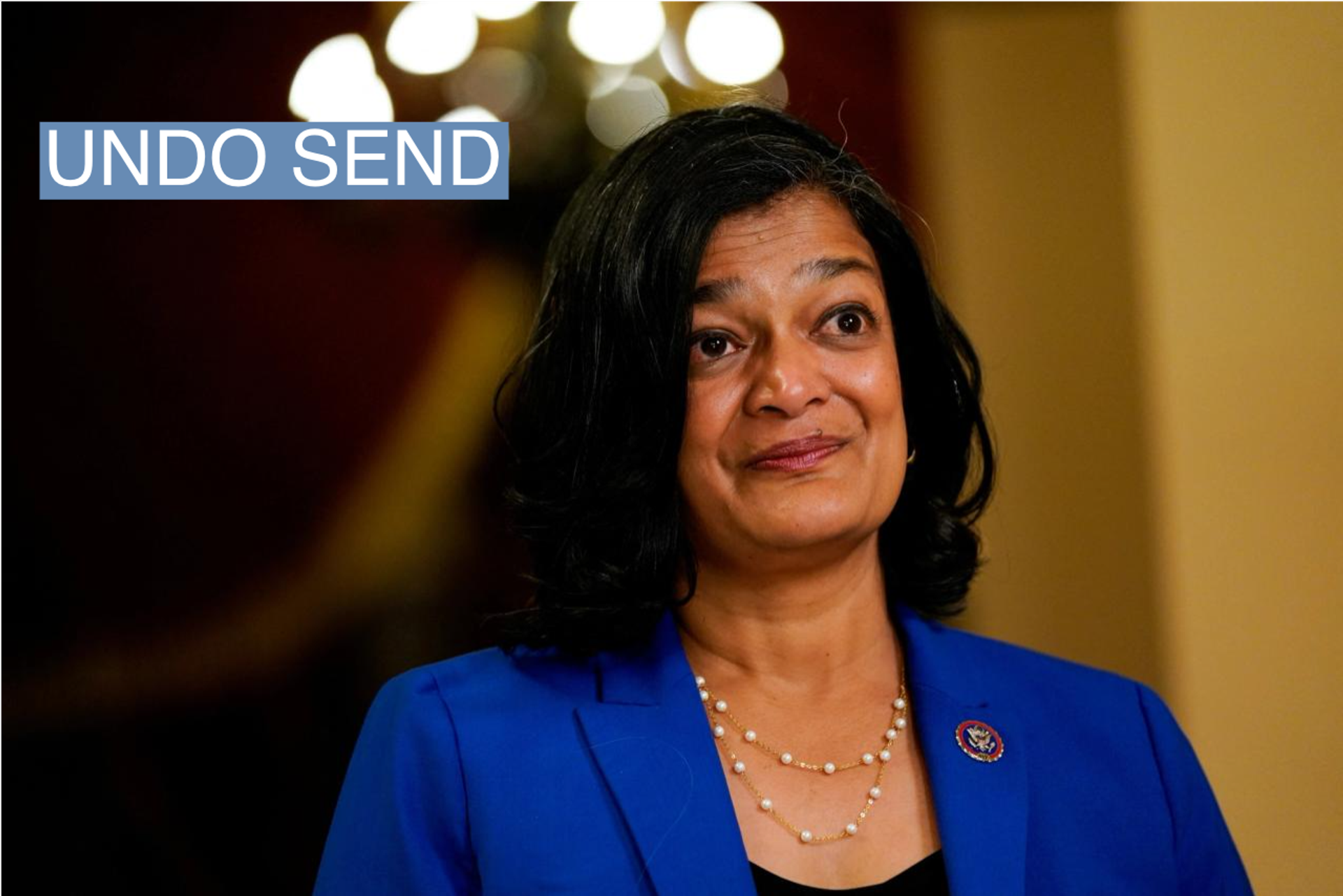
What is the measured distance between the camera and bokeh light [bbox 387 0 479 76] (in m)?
2.11

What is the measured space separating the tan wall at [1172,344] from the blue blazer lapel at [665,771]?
38.4 inches

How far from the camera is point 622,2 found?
7.14 ft

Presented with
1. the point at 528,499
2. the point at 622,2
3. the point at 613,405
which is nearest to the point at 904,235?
the point at 613,405

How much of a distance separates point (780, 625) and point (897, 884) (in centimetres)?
32

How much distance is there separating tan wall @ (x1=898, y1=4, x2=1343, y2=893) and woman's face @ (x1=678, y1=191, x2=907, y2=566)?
745mm

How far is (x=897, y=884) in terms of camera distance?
1502 millimetres

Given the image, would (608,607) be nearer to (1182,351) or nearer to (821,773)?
(821,773)

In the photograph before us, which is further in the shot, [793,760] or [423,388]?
[423,388]

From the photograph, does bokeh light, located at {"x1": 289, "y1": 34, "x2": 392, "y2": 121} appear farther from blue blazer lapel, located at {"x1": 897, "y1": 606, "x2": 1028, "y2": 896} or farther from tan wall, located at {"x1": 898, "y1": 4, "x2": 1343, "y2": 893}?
blue blazer lapel, located at {"x1": 897, "y1": 606, "x2": 1028, "y2": 896}

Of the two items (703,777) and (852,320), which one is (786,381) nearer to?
(852,320)

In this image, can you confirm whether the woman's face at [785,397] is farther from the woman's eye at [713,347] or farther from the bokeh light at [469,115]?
the bokeh light at [469,115]

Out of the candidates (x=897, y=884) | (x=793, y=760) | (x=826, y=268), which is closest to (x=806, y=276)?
(x=826, y=268)

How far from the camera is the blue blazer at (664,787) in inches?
57.6

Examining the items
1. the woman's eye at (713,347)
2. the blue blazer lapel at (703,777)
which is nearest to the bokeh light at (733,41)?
the woman's eye at (713,347)
